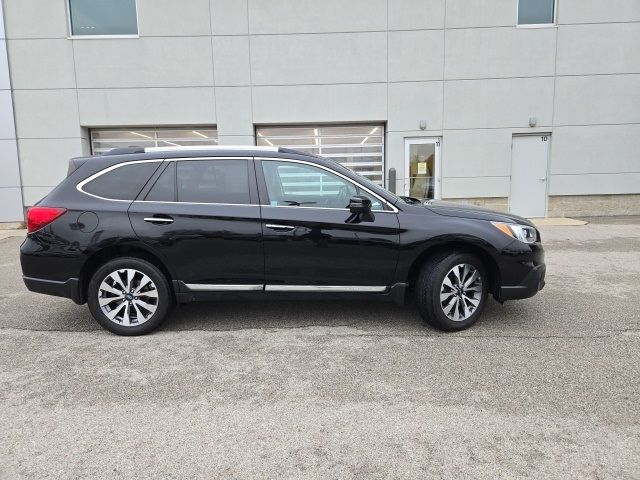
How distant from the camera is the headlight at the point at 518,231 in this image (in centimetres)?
415

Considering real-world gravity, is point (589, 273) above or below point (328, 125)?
below

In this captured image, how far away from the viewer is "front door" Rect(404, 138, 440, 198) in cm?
1216

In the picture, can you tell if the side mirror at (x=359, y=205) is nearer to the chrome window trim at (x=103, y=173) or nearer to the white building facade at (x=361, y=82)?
the chrome window trim at (x=103, y=173)

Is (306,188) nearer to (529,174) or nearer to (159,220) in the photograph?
(159,220)

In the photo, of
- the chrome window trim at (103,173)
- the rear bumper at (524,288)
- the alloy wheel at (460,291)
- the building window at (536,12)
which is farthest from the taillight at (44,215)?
the building window at (536,12)

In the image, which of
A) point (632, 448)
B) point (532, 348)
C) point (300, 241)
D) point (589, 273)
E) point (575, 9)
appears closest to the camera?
point (632, 448)

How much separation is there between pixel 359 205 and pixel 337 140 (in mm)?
8910

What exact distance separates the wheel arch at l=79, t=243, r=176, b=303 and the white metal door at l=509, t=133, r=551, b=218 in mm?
10803

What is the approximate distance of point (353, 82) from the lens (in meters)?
11.8

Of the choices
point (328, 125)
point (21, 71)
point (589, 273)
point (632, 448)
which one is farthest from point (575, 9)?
point (21, 71)

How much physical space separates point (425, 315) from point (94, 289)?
3.15 meters

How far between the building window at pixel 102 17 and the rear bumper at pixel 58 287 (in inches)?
391

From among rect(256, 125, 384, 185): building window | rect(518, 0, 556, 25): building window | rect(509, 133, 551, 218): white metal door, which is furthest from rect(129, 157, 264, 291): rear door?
rect(518, 0, 556, 25): building window

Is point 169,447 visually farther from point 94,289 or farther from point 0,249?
point 0,249
